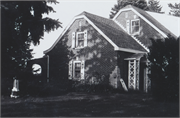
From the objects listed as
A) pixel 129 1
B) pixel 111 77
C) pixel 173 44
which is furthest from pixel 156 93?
pixel 129 1

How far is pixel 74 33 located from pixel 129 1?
2540 cm

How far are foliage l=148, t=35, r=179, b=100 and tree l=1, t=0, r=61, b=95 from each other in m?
5.55

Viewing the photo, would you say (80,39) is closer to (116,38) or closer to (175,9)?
(116,38)

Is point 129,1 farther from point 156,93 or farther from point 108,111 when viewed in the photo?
point 108,111

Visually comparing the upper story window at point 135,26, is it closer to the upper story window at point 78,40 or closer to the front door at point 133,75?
the front door at point 133,75

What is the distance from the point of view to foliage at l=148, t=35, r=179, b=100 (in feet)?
34.7

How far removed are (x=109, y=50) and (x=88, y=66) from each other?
7.64ft

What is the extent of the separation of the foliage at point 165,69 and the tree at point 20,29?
5.55 metres

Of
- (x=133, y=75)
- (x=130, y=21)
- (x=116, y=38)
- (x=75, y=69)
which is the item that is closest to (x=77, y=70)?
(x=75, y=69)

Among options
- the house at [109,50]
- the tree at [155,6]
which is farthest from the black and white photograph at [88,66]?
the tree at [155,6]

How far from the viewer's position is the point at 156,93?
1107 centimetres

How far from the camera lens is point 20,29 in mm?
12484

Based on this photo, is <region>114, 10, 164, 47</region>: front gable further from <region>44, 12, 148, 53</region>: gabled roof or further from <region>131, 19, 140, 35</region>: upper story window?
<region>44, 12, 148, 53</region>: gabled roof

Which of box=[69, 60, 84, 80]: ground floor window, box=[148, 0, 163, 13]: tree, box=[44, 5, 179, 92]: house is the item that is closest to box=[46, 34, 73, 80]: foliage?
box=[44, 5, 179, 92]: house
